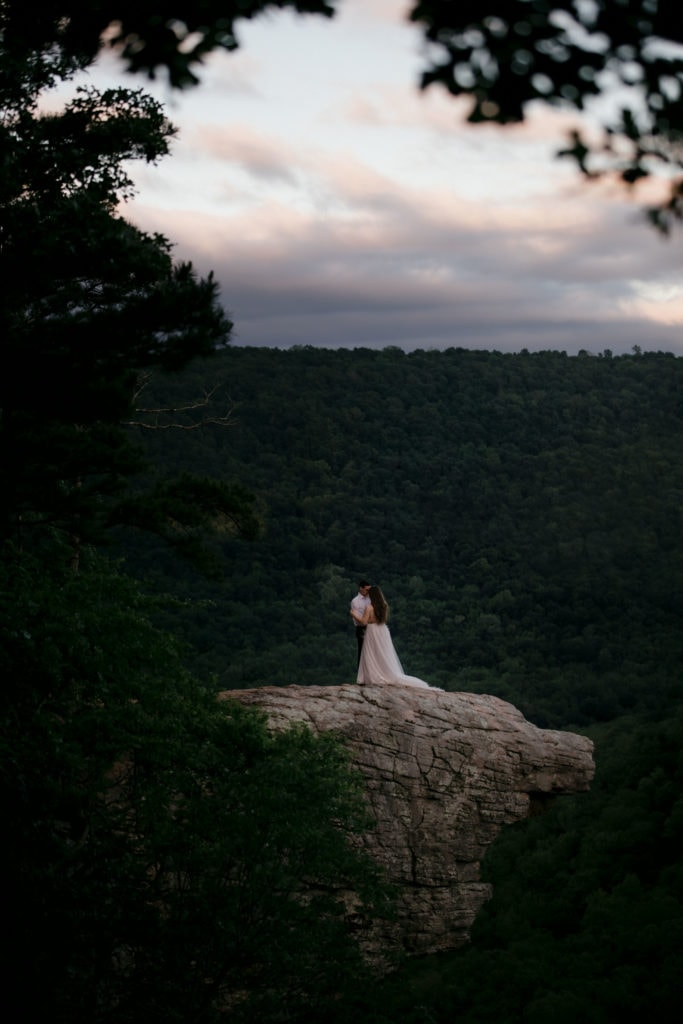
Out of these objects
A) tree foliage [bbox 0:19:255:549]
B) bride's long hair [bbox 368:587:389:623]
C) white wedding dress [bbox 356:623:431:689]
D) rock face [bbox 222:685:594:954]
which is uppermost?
tree foliage [bbox 0:19:255:549]

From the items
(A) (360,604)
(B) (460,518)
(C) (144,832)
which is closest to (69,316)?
(C) (144,832)

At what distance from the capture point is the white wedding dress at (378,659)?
19.0 metres

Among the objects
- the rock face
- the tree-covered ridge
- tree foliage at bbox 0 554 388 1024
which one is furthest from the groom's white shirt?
the tree-covered ridge

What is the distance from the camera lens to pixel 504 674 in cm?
5547

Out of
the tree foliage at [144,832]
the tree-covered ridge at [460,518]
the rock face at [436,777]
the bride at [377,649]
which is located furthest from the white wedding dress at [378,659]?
the tree-covered ridge at [460,518]

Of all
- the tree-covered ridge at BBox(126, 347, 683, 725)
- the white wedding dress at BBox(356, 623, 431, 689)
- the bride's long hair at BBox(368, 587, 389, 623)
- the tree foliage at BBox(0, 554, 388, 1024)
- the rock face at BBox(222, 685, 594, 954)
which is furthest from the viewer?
the tree-covered ridge at BBox(126, 347, 683, 725)

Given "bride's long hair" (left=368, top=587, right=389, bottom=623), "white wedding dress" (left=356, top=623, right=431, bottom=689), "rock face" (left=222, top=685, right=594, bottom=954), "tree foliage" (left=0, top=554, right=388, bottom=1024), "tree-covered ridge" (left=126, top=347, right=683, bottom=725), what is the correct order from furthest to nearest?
"tree-covered ridge" (left=126, top=347, right=683, bottom=725) → "rock face" (left=222, top=685, right=594, bottom=954) → "white wedding dress" (left=356, top=623, right=431, bottom=689) → "bride's long hair" (left=368, top=587, right=389, bottom=623) → "tree foliage" (left=0, top=554, right=388, bottom=1024)

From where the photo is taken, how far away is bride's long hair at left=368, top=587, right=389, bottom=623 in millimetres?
18625

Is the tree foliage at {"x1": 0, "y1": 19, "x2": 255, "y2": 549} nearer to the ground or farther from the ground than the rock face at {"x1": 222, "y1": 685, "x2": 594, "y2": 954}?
farther from the ground

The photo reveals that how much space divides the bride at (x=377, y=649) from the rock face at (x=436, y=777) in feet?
0.69

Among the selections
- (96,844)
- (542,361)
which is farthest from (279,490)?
(96,844)

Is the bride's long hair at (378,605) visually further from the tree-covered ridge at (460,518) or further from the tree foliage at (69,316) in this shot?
the tree-covered ridge at (460,518)

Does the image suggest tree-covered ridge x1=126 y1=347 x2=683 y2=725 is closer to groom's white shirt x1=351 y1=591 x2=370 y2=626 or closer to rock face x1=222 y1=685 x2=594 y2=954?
rock face x1=222 y1=685 x2=594 y2=954

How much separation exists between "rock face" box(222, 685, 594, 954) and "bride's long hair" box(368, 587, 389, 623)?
1.60 metres
